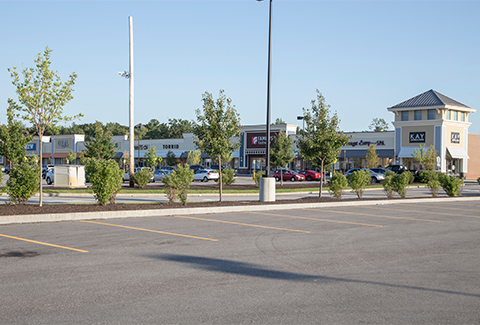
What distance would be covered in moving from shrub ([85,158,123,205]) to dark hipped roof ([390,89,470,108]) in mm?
52272

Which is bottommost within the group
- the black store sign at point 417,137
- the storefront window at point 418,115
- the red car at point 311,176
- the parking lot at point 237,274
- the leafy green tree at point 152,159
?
the parking lot at point 237,274

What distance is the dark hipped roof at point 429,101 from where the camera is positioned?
59250mm

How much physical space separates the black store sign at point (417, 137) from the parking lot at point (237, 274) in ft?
163

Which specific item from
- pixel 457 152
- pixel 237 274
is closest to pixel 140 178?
pixel 237 274

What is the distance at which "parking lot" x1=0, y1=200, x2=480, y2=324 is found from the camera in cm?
554

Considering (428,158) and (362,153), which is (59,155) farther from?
(428,158)

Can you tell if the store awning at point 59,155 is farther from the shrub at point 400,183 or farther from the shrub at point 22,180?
the shrub at point 22,180

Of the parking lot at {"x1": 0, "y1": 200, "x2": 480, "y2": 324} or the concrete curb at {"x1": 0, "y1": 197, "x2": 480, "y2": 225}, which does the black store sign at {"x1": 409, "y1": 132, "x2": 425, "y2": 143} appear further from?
the parking lot at {"x1": 0, "y1": 200, "x2": 480, "y2": 324}

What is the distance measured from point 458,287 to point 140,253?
18.7 feet

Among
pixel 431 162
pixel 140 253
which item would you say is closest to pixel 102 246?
pixel 140 253

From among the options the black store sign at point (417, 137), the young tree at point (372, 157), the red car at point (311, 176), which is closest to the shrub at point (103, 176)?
the red car at point (311, 176)

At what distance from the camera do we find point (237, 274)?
294 inches

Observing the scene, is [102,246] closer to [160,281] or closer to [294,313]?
[160,281]

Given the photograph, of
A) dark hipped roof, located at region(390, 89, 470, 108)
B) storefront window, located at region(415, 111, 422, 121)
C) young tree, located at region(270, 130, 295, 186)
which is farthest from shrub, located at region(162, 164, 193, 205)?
storefront window, located at region(415, 111, 422, 121)
